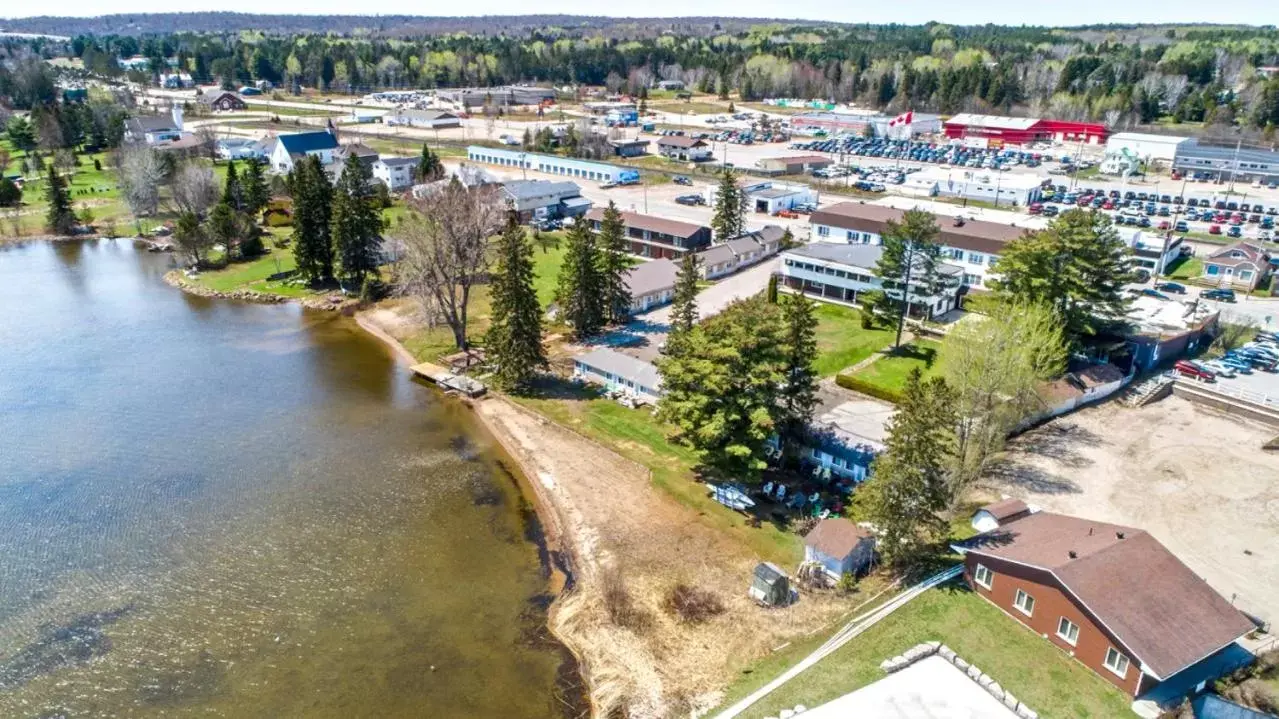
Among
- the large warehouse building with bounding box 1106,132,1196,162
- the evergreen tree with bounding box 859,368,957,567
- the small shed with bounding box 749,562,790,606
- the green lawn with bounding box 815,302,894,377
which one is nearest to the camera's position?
the evergreen tree with bounding box 859,368,957,567

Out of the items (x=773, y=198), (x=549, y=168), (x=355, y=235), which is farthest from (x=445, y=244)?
(x=549, y=168)

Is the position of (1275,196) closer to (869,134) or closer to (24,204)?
(869,134)

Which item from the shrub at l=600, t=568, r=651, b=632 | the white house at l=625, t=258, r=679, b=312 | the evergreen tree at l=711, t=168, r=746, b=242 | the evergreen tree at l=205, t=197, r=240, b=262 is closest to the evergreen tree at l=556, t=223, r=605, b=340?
the white house at l=625, t=258, r=679, b=312

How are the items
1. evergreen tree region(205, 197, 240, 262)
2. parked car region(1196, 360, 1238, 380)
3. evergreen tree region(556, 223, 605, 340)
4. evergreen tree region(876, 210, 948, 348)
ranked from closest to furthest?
parked car region(1196, 360, 1238, 380)
evergreen tree region(876, 210, 948, 348)
evergreen tree region(556, 223, 605, 340)
evergreen tree region(205, 197, 240, 262)

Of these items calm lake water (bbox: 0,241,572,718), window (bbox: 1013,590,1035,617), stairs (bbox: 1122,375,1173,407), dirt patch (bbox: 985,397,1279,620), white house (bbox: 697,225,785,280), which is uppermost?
white house (bbox: 697,225,785,280)

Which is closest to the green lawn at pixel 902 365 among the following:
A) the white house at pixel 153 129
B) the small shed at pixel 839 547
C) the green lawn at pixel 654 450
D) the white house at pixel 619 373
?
the white house at pixel 619 373

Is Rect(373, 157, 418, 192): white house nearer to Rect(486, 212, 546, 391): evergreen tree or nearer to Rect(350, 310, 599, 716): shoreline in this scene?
Rect(486, 212, 546, 391): evergreen tree
